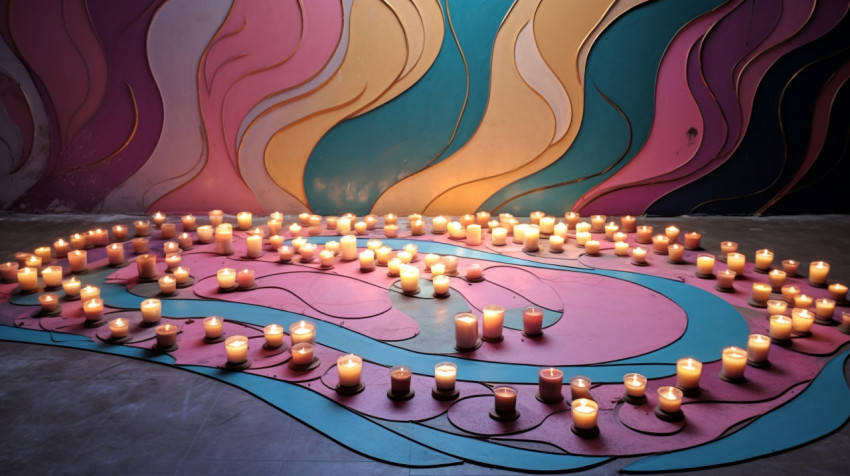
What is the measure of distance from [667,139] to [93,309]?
419 centimetres

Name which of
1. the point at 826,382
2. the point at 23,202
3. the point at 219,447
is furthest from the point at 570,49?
the point at 23,202

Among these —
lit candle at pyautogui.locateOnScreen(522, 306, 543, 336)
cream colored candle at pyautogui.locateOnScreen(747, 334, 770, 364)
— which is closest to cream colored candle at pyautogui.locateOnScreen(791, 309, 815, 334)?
cream colored candle at pyautogui.locateOnScreen(747, 334, 770, 364)

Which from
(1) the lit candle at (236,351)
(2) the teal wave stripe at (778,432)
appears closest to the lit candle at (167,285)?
(1) the lit candle at (236,351)

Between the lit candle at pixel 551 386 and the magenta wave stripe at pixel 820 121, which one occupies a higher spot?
the magenta wave stripe at pixel 820 121

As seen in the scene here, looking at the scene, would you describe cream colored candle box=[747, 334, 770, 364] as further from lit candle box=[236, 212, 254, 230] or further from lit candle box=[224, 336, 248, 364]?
lit candle box=[236, 212, 254, 230]

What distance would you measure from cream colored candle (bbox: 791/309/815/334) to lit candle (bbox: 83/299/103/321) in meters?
3.15

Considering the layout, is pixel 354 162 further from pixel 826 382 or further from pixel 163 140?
pixel 826 382

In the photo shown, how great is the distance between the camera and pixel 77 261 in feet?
11.8

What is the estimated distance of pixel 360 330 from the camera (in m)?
2.78

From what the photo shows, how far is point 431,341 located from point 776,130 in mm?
3754

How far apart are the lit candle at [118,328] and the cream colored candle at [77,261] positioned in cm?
112

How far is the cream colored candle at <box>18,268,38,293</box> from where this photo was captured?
10.5 ft

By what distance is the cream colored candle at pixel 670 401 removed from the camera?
2.03m

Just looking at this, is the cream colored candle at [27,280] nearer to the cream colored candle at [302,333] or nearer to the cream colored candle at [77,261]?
the cream colored candle at [77,261]
